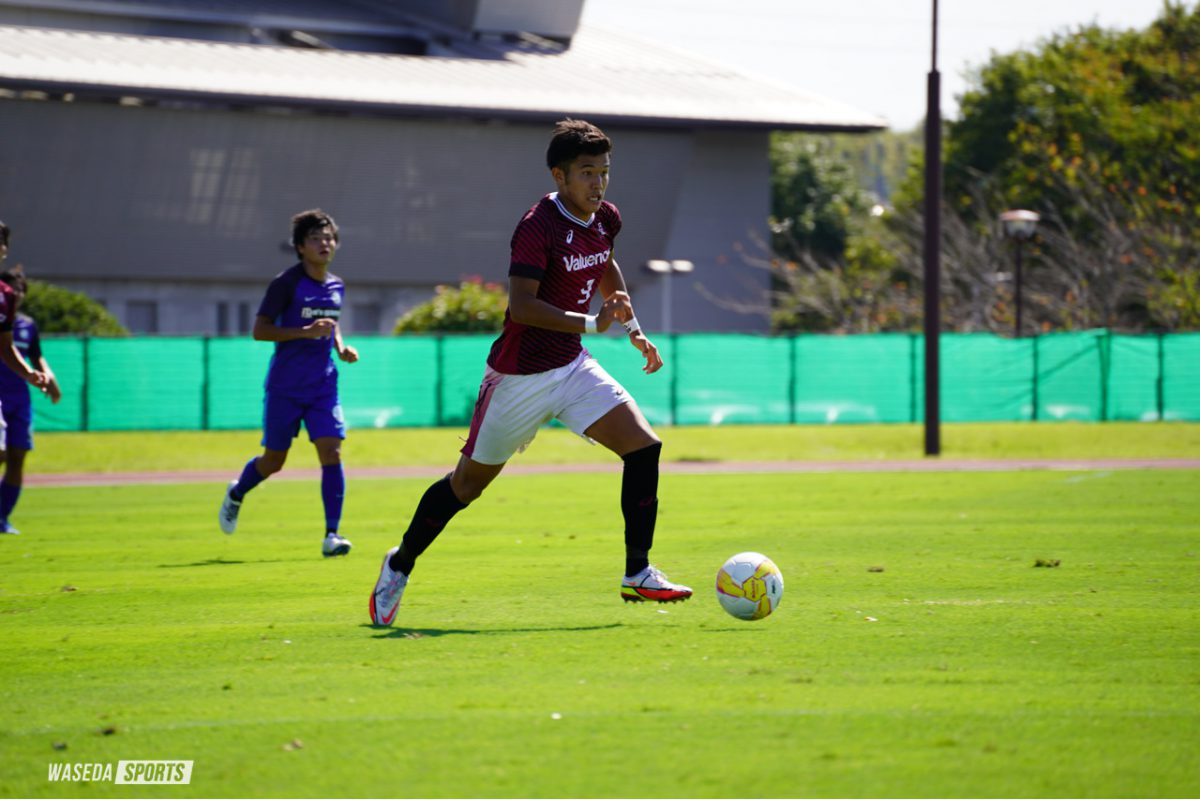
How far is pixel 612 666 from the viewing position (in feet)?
22.1

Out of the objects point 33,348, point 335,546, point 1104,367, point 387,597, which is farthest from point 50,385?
point 1104,367

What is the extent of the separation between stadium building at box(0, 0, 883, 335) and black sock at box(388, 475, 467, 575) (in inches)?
1562

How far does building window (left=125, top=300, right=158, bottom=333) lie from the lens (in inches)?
2016

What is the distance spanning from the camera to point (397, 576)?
8070 millimetres

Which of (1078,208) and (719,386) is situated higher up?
(1078,208)

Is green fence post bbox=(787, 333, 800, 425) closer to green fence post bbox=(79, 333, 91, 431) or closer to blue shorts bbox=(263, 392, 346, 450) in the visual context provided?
green fence post bbox=(79, 333, 91, 431)

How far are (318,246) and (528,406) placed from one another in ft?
13.6

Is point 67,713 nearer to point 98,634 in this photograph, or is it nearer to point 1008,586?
point 98,634

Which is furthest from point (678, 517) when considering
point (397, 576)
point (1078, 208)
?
point (1078, 208)

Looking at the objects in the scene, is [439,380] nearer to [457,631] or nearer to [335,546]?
[335,546]

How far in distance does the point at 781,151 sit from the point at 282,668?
68363 mm

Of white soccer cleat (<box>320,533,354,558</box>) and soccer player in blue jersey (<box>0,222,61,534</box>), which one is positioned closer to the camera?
white soccer cleat (<box>320,533,354,558</box>)

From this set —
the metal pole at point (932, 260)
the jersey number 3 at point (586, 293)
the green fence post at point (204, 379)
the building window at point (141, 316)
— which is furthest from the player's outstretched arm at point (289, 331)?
the building window at point (141, 316)

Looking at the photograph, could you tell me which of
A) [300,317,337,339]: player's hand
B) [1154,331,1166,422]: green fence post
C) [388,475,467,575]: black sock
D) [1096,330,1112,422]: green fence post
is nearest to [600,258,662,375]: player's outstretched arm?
[388,475,467,575]: black sock
